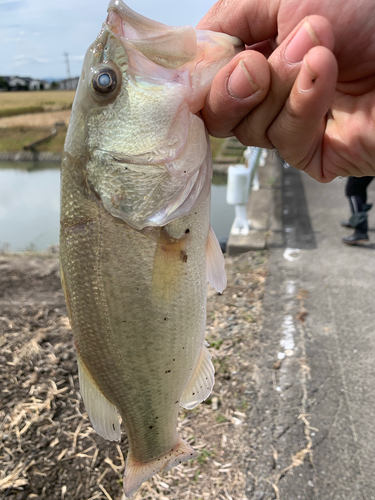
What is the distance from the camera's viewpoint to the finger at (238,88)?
3.86ft

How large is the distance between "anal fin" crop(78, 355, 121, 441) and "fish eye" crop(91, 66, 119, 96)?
3.54ft

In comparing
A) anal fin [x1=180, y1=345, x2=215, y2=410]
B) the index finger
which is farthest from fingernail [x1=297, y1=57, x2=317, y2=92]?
anal fin [x1=180, y1=345, x2=215, y2=410]

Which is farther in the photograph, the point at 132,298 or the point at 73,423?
the point at 73,423

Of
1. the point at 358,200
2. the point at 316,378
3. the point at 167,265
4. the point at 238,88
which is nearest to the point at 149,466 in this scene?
the point at 167,265

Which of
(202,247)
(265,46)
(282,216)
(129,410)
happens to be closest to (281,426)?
(129,410)

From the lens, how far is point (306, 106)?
3.92 feet

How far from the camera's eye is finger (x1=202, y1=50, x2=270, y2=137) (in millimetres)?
1176

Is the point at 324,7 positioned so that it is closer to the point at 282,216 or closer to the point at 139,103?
the point at 139,103

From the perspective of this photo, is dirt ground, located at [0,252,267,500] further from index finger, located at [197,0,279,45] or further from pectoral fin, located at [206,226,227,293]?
index finger, located at [197,0,279,45]

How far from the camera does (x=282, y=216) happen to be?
254 inches

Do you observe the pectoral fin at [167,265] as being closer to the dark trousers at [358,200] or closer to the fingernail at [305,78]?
the fingernail at [305,78]

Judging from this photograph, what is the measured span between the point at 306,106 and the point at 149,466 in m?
1.63

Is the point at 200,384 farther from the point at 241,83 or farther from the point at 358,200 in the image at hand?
the point at 358,200

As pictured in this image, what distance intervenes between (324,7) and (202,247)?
955 mm
